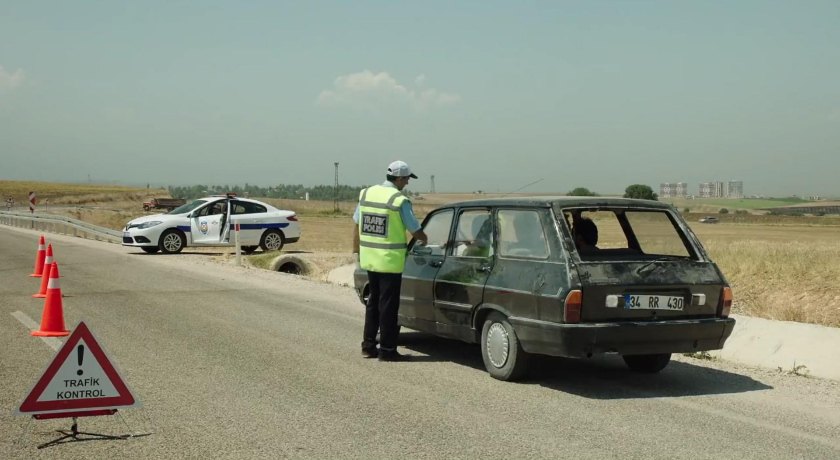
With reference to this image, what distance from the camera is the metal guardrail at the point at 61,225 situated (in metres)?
32.8

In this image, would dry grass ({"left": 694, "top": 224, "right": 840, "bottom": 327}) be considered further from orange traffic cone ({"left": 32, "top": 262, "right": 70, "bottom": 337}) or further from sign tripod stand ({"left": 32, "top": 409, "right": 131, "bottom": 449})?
sign tripod stand ({"left": 32, "top": 409, "right": 131, "bottom": 449})

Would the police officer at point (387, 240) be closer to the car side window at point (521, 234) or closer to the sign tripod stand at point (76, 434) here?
the car side window at point (521, 234)

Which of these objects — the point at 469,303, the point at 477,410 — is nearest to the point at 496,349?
the point at 469,303

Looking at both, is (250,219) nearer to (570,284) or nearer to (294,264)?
(294,264)

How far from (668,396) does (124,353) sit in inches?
204

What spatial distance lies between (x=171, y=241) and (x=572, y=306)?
20.4m

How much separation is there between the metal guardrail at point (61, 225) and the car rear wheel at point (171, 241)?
575 cm

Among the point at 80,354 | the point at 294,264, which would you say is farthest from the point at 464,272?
Answer: the point at 294,264

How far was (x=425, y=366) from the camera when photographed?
848 cm

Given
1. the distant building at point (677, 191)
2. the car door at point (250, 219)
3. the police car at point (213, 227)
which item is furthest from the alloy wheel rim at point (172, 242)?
the distant building at point (677, 191)

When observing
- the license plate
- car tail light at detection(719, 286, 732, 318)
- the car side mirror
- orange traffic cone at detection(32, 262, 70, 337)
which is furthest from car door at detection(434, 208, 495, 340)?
orange traffic cone at detection(32, 262, 70, 337)

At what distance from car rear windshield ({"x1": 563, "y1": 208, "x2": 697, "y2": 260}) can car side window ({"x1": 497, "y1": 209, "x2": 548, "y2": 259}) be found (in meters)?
0.33

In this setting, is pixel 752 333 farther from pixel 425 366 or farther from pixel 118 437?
pixel 118 437

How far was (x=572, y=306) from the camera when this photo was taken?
6984mm
